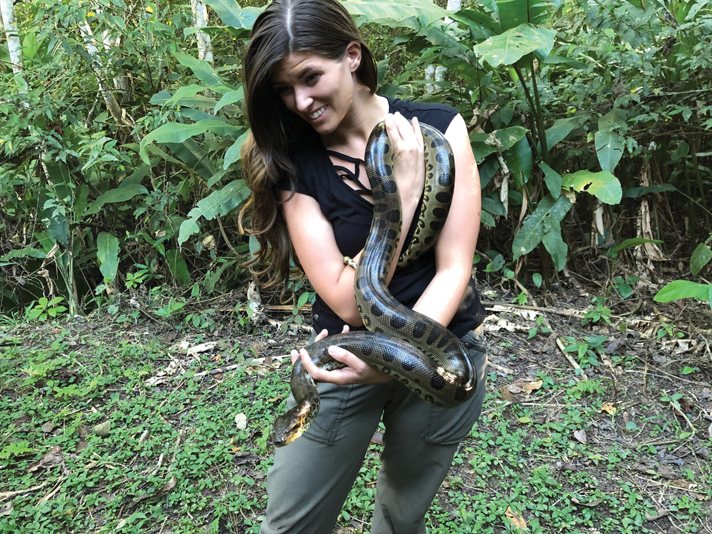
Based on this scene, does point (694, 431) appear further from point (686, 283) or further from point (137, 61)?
point (137, 61)

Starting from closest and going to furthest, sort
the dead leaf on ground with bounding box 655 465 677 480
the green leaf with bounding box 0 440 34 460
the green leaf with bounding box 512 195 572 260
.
Answer: the dead leaf on ground with bounding box 655 465 677 480 < the green leaf with bounding box 0 440 34 460 < the green leaf with bounding box 512 195 572 260

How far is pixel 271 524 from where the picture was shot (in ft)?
6.54

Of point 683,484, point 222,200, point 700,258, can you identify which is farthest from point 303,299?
point 700,258

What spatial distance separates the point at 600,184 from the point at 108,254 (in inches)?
210

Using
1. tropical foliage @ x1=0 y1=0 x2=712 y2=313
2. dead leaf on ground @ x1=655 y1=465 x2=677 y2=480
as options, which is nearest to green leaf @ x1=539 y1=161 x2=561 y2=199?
tropical foliage @ x1=0 y1=0 x2=712 y2=313

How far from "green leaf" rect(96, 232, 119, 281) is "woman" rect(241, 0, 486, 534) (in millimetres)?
3995

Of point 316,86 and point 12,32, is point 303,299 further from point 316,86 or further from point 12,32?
point 12,32

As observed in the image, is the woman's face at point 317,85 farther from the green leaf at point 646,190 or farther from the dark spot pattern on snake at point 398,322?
the green leaf at point 646,190

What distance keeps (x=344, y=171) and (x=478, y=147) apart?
325cm

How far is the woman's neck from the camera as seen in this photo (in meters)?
2.05


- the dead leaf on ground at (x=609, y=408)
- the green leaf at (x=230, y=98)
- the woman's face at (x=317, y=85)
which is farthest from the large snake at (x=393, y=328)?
the dead leaf on ground at (x=609, y=408)

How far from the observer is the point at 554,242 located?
4.95 metres

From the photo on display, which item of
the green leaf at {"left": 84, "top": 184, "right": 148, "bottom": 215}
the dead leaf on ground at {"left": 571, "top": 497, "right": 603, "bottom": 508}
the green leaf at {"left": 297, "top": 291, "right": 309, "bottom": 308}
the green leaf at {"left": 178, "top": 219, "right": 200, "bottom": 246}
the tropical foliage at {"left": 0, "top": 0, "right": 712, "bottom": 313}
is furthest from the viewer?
the green leaf at {"left": 84, "top": 184, "right": 148, "bottom": 215}

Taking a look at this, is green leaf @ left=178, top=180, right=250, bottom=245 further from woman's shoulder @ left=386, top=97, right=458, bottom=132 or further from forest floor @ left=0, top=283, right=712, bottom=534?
woman's shoulder @ left=386, top=97, right=458, bottom=132
